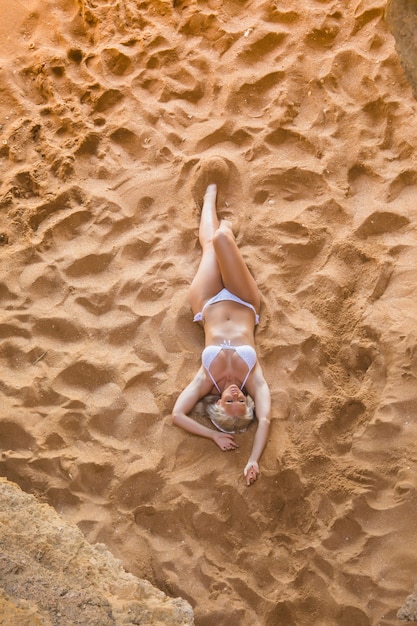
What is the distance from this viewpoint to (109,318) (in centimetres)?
474

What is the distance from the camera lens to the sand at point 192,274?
4172 millimetres

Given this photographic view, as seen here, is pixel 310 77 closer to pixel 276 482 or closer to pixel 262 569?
pixel 276 482

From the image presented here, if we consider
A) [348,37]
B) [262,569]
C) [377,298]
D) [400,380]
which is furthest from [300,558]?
[348,37]

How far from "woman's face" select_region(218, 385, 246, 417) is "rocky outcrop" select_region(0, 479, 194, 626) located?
1.18 metres

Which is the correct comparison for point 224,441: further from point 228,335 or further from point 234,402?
point 228,335

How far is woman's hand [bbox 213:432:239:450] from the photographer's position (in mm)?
4395

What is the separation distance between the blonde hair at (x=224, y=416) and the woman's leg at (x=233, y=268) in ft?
2.16

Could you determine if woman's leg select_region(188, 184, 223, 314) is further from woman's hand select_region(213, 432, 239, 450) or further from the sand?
woman's hand select_region(213, 432, 239, 450)

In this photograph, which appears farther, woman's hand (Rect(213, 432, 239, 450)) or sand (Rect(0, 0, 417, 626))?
woman's hand (Rect(213, 432, 239, 450))

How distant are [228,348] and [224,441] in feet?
1.87

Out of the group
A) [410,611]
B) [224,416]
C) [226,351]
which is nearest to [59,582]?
[410,611]

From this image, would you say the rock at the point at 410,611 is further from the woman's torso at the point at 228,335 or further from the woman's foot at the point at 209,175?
the woman's foot at the point at 209,175

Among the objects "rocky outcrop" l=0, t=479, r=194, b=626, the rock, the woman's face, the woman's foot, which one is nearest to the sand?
the woman's foot

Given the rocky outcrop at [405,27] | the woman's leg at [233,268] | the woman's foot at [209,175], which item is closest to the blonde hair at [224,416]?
the woman's leg at [233,268]
